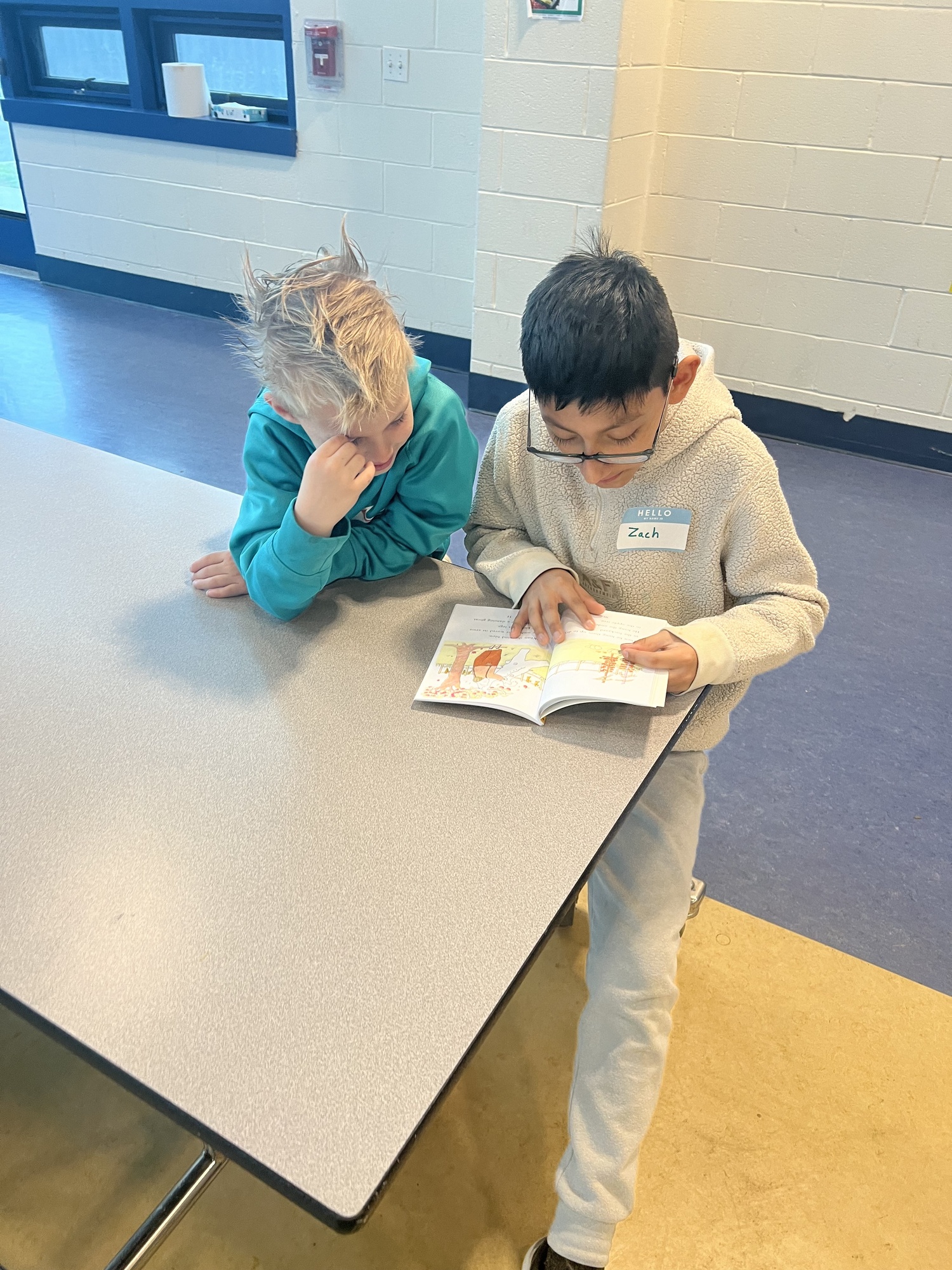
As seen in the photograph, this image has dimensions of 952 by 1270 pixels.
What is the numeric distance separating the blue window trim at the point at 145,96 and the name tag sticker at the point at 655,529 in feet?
11.0

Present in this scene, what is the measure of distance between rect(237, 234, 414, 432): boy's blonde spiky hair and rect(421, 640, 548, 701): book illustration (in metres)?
0.28

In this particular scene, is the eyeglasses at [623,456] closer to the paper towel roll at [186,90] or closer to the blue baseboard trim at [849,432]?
the blue baseboard trim at [849,432]

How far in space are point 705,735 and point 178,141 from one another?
403 centimetres

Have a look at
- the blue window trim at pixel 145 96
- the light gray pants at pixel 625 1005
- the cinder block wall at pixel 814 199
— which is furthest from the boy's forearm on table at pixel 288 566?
the blue window trim at pixel 145 96

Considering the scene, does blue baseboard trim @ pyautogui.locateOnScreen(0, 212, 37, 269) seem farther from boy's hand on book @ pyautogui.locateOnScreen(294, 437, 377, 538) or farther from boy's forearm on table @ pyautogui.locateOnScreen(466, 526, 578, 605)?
boy's hand on book @ pyautogui.locateOnScreen(294, 437, 377, 538)

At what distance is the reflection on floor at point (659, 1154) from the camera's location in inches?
43.9

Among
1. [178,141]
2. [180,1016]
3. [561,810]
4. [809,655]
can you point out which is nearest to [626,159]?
[809,655]

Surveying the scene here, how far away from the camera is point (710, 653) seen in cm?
100

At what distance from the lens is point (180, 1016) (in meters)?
0.65

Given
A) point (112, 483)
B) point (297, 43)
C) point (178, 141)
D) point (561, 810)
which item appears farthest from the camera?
point (178, 141)

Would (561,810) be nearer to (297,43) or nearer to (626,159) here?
(626,159)

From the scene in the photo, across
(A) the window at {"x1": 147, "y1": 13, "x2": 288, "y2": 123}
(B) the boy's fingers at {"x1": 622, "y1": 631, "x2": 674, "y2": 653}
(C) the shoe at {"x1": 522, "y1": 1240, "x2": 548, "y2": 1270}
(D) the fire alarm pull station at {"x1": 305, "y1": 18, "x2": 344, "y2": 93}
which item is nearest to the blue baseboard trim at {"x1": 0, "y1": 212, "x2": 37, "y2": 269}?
(A) the window at {"x1": 147, "y1": 13, "x2": 288, "y2": 123}

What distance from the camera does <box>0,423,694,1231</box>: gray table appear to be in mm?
619

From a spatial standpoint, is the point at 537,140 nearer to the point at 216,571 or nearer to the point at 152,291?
the point at 216,571
